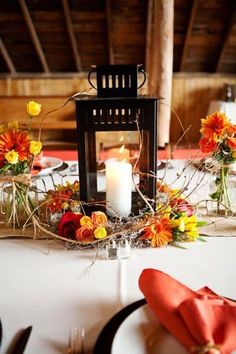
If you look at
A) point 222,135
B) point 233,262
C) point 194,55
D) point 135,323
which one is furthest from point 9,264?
point 194,55

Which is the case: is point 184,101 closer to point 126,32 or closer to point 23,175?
point 126,32

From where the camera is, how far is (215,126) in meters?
1.05

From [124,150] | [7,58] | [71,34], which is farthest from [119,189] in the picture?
[7,58]

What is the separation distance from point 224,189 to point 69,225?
49cm

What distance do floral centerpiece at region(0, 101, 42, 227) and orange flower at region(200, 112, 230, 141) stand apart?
473 mm

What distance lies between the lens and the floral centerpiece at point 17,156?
3.20ft

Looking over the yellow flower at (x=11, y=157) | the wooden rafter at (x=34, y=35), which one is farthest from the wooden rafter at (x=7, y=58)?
the yellow flower at (x=11, y=157)

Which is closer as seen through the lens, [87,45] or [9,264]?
[9,264]

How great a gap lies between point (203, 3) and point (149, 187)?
11.0 ft

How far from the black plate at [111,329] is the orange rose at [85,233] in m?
0.28

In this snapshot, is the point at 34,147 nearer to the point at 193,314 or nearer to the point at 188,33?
the point at 193,314

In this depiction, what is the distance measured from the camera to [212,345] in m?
0.55

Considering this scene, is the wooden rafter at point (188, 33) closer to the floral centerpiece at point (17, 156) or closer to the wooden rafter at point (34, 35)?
the wooden rafter at point (34, 35)

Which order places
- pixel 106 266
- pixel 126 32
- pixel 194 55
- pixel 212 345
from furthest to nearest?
1. pixel 194 55
2. pixel 126 32
3. pixel 106 266
4. pixel 212 345
